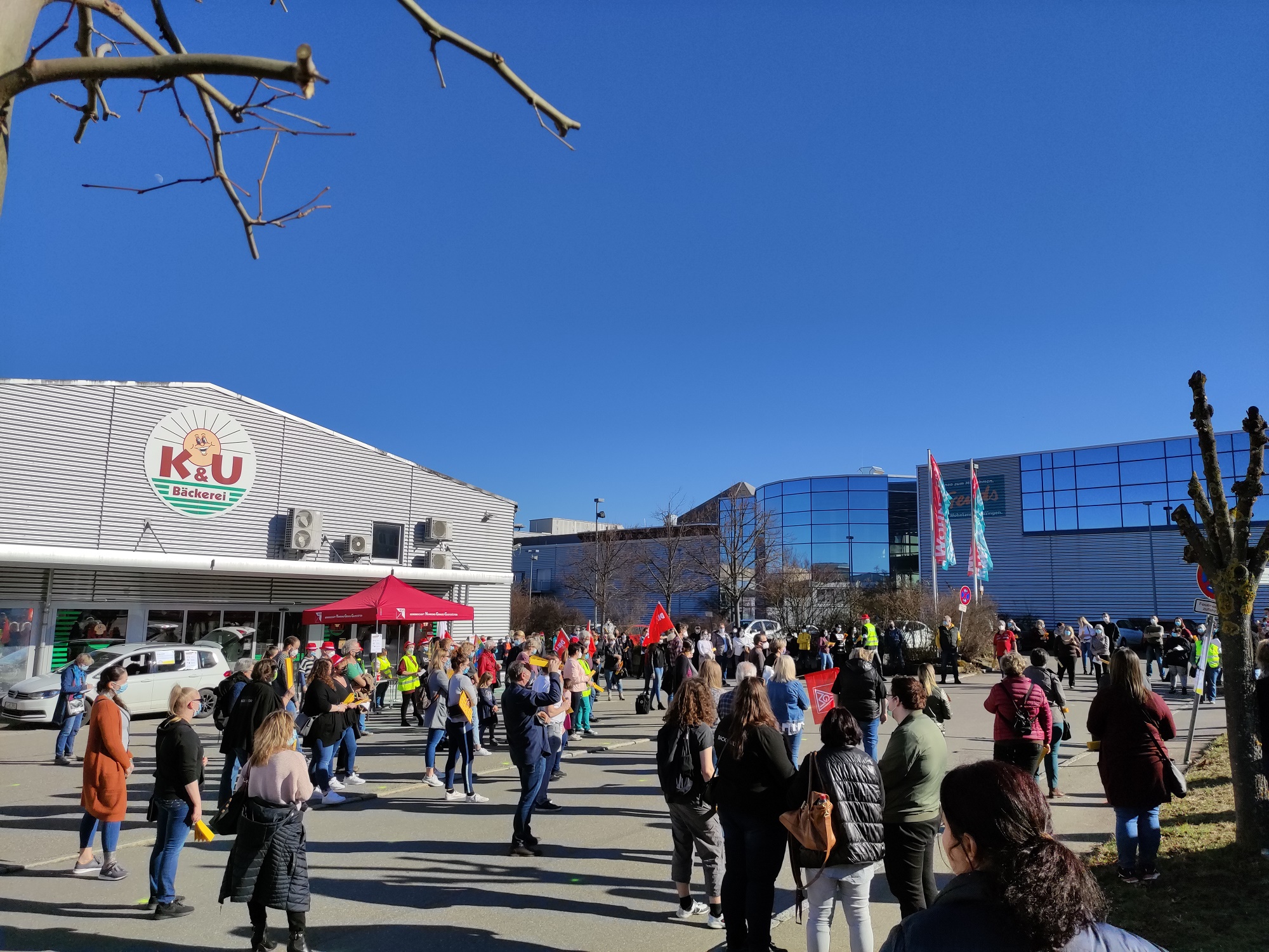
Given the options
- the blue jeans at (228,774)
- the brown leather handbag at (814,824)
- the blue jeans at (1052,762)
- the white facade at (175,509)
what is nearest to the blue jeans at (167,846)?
the blue jeans at (228,774)

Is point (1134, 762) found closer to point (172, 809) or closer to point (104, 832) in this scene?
point (172, 809)

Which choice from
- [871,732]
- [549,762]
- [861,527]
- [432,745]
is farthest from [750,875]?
[861,527]

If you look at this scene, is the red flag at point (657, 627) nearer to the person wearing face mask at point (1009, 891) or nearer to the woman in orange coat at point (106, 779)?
the woman in orange coat at point (106, 779)

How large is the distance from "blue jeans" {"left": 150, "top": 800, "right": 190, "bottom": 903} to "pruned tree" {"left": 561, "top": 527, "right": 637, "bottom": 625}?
136 feet

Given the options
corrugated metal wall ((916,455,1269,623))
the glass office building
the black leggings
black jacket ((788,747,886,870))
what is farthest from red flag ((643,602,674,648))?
the glass office building

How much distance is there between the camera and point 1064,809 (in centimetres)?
920

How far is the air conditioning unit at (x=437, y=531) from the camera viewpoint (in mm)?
28328

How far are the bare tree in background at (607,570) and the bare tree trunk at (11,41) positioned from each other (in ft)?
152

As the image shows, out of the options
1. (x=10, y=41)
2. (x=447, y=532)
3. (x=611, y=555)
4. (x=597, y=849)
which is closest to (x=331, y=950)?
(x=597, y=849)

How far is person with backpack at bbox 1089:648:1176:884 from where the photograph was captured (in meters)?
6.25

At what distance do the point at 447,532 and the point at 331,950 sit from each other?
24028mm

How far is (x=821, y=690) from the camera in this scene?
9.67 meters

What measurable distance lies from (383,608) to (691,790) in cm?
1392

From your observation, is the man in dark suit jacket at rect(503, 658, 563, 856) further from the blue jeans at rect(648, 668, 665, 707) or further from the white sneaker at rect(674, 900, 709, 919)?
the blue jeans at rect(648, 668, 665, 707)
